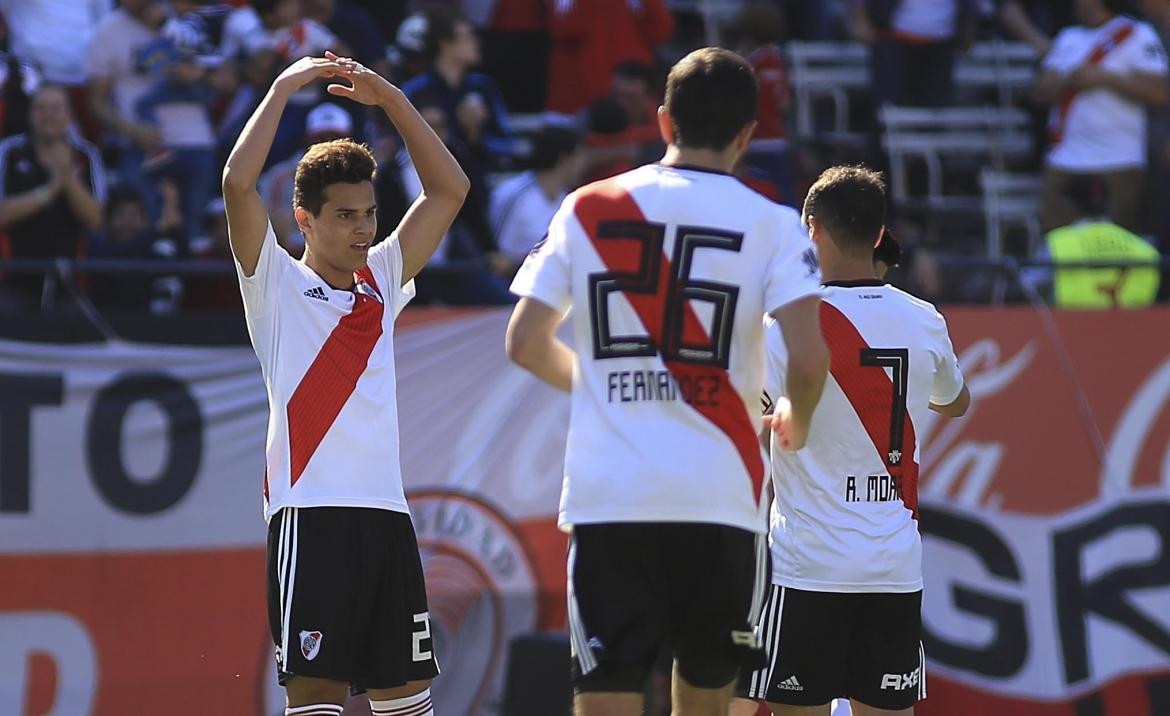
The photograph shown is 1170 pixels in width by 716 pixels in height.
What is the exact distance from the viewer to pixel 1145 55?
40.5 ft

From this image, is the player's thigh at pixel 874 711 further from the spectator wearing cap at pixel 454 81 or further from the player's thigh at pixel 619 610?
the spectator wearing cap at pixel 454 81

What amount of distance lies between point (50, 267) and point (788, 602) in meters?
4.54

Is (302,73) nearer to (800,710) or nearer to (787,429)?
(787,429)

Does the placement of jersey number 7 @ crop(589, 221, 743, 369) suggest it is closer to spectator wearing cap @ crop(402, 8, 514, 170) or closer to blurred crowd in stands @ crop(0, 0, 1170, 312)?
blurred crowd in stands @ crop(0, 0, 1170, 312)

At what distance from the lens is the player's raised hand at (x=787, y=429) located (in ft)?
15.6

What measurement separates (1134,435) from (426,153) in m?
5.12

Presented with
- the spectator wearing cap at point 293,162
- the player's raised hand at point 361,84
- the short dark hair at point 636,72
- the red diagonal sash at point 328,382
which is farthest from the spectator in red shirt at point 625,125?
the red diagonal sash at point 328,382

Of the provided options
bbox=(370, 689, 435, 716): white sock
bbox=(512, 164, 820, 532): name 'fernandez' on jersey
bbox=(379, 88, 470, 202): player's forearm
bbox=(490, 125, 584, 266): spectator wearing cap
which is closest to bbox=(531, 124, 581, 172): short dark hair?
bbox=(490, 125, 584, 266): spectator wearing cap

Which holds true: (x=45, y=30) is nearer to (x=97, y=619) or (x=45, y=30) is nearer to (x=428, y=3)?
(x=428, y=3)

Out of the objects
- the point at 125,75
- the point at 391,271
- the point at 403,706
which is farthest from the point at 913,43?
the point at 403,706

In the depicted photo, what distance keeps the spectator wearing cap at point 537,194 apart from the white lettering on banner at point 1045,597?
2.90 m

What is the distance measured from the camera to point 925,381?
5703 millimetres

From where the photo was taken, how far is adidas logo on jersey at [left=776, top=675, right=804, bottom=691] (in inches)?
225

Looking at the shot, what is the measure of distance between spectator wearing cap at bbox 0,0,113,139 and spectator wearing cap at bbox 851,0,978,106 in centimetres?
594
